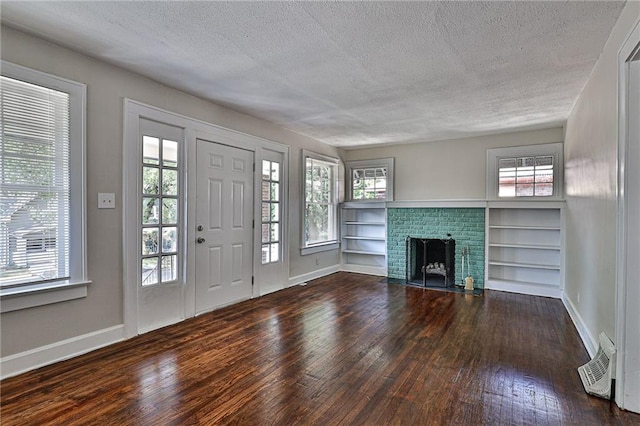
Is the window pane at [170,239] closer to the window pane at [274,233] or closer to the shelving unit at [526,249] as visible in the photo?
the window pane at [274,233]

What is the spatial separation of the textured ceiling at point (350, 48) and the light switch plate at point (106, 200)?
3.66ft

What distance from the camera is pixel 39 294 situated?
249 cm

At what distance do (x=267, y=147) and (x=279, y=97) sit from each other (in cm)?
114

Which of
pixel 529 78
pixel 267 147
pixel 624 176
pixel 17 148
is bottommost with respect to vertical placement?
pixel 624 176

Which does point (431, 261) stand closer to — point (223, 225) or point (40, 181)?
point (223, 225)

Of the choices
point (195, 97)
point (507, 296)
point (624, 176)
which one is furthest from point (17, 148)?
point (507, 296)

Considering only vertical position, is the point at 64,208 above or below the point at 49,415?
above

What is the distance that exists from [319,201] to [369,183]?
42.9 inches

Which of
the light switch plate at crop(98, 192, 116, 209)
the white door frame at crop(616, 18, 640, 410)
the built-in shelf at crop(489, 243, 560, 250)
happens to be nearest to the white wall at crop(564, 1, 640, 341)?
the white door frame at crop(616, 18, 640, 410)

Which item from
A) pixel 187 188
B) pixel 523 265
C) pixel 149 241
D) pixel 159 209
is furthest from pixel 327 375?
pixel 523 265

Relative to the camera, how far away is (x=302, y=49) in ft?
8.48

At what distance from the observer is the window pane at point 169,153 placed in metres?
3.40

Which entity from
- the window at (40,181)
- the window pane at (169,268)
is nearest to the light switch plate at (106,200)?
the window at (40,181)

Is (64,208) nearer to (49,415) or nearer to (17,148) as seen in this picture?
(17,148)
